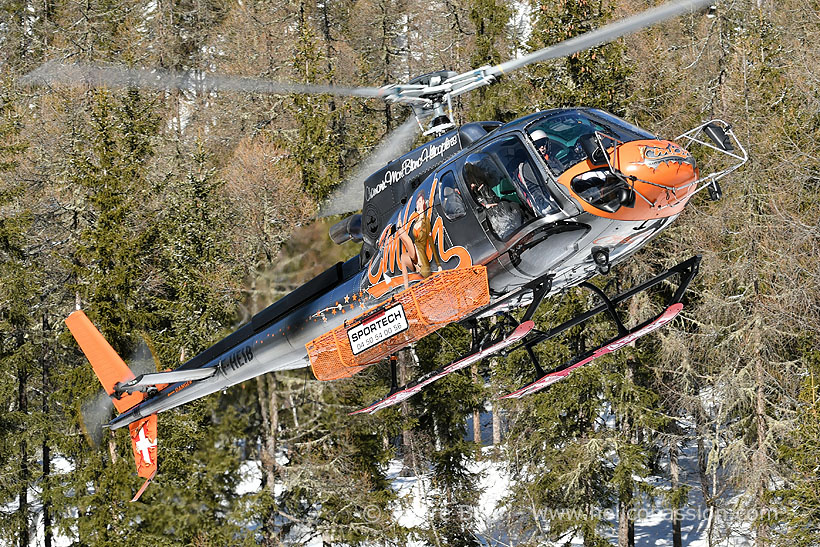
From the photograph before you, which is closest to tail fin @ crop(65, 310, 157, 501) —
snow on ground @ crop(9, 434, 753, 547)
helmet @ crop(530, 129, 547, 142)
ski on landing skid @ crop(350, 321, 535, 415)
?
ski on landing skid @ crop(350, 321, 535, 415)

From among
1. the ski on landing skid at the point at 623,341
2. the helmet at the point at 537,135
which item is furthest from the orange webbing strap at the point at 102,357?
the helmet at the point at 537,135

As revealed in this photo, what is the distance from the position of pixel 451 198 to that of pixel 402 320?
1.63 meters

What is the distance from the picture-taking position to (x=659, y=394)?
1108 inches

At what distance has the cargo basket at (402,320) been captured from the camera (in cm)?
1103

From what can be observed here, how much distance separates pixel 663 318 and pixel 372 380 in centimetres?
1720

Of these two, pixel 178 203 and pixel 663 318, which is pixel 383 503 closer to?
pixel 178 203

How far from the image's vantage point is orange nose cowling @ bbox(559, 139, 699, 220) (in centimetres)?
1009

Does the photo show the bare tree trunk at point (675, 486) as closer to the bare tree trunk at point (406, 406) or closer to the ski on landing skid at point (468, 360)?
the bare tree trunk at point (406, 406)

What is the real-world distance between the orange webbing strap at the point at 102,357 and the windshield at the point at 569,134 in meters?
8.77

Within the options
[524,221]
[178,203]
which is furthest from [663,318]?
[178,203]

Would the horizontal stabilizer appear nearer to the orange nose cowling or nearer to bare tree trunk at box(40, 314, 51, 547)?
the orange nose cowling

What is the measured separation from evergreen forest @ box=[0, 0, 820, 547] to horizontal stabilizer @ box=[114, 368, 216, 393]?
113 inches

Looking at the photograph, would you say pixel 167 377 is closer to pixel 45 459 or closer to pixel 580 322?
pixel 580 322

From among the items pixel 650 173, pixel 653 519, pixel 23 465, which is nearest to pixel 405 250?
pixel 650 173
